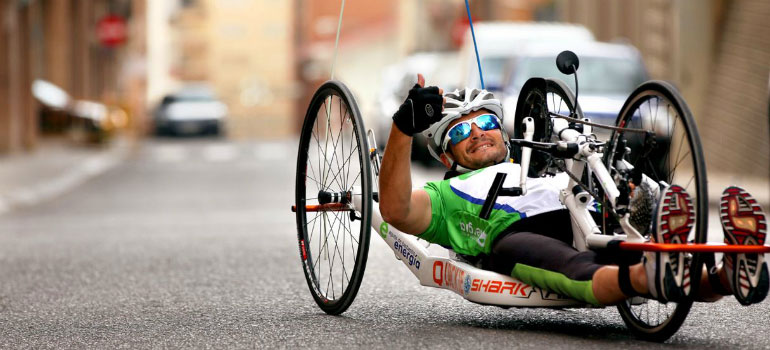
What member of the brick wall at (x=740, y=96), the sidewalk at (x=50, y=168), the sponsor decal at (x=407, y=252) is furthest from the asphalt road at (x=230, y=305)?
the brick wall at (x=740, y=96)

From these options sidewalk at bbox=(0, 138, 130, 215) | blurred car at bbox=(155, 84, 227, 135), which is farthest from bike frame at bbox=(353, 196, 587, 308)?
blurred car at bbox=(155, 84, 227, 135)

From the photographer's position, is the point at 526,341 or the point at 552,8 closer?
the point at 526,341

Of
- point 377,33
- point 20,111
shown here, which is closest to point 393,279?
point 20,111

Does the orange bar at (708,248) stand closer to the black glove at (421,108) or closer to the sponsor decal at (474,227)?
the black glove at (421,108)

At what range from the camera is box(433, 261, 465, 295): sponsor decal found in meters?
5.39

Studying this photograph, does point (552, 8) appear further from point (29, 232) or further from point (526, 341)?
point (526, 341)

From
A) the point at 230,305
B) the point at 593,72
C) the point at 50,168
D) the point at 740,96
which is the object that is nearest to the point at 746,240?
the point at 230,305

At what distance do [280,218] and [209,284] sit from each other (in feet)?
19.9

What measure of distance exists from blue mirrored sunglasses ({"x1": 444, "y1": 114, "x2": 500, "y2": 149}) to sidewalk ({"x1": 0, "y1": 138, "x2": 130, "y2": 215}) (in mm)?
10718

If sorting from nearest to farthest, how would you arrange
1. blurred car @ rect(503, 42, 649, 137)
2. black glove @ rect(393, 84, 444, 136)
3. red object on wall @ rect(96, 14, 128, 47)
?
black glove @ rect(393, 84, 444, 136) < blurred car @ rect(503, 42, 649, 137) < red object on wall @ rect(96, 14, 128, 47)

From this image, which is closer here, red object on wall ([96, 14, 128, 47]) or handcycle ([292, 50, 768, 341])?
handcycle ([292, 50, 768, 341])

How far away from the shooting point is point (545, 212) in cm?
541

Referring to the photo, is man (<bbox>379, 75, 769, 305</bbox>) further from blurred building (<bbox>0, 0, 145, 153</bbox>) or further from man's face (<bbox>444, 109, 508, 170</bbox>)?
blurred building (<bbox>0, 0, 145, 153</bbox>)

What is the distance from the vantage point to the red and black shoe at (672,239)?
14.5ft
